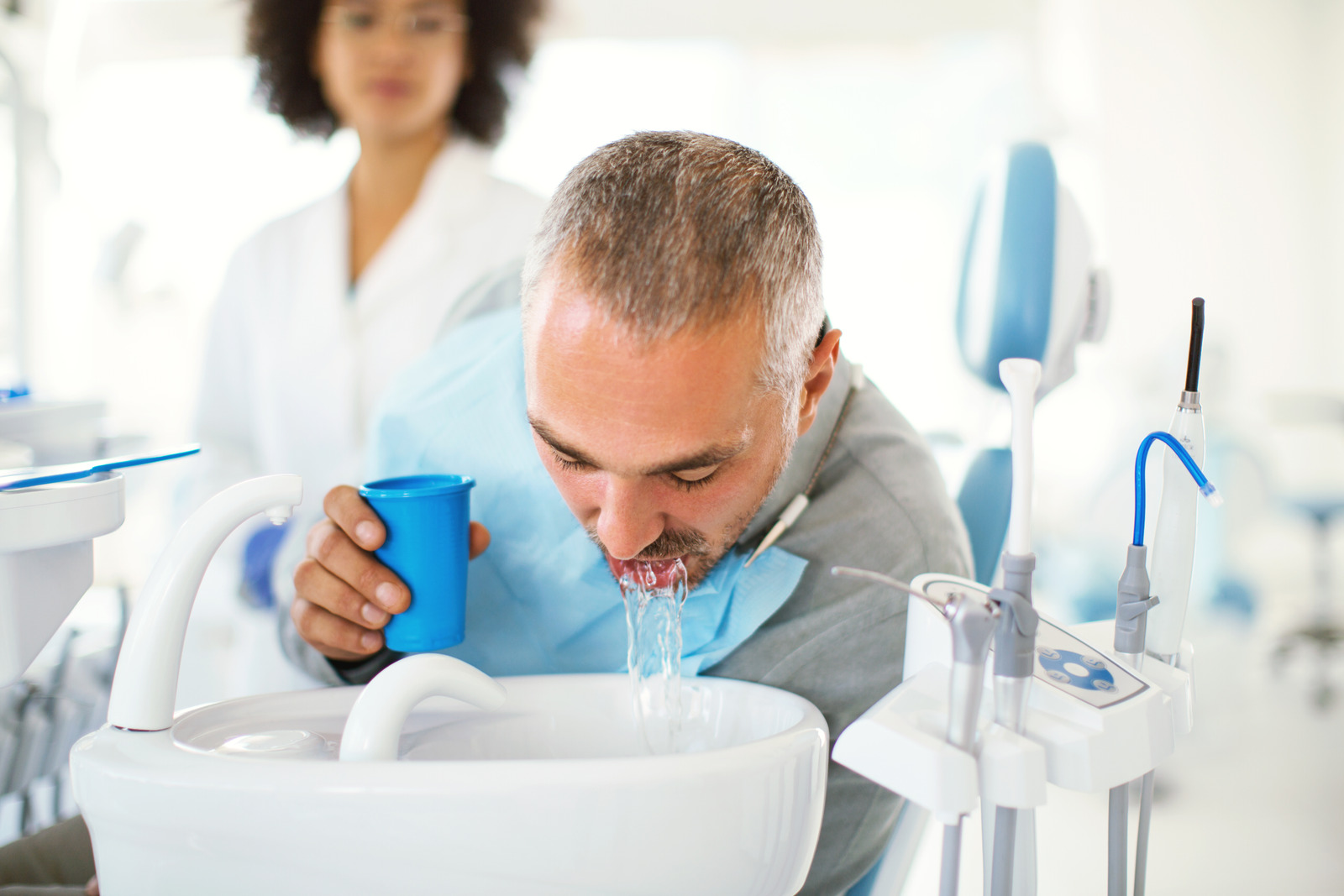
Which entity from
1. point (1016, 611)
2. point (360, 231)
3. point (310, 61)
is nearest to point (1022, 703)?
point (1016, 611)

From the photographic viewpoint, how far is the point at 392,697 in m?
0.56

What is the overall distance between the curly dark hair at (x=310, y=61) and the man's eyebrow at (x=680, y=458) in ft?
3.64

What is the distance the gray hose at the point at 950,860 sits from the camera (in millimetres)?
477

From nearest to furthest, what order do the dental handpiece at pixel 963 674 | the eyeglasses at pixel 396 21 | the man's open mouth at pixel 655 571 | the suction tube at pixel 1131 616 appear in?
the dental handpiece at pixel 963 674, the suction tube at pixel 1131 616, the man's open mouth at pixel 655 571, the eyeglasses at pixel 396 21

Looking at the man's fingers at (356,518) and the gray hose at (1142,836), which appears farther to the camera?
the man's fingers at (356,518)

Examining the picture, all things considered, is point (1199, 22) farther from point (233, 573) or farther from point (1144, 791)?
point (233, 573)

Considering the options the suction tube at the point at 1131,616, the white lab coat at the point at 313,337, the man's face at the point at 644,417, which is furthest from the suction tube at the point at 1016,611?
the white lab coat at the point at 313,337

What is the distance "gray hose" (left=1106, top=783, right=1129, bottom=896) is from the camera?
1.89 ft

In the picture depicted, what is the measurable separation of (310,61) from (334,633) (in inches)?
48.8

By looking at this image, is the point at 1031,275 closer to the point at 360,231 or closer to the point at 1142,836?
the point at 1142,836

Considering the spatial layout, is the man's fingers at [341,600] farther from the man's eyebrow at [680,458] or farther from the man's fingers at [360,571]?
the man's eyebrow at [680,458]

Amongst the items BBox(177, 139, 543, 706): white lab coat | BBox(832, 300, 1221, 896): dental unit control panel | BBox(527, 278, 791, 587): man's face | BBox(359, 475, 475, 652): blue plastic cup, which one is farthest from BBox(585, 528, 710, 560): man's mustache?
BBox(177, 139, 543, 706): white lab coat

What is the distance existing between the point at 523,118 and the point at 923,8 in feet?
2.68

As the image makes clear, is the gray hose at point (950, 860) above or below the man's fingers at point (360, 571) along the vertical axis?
below
